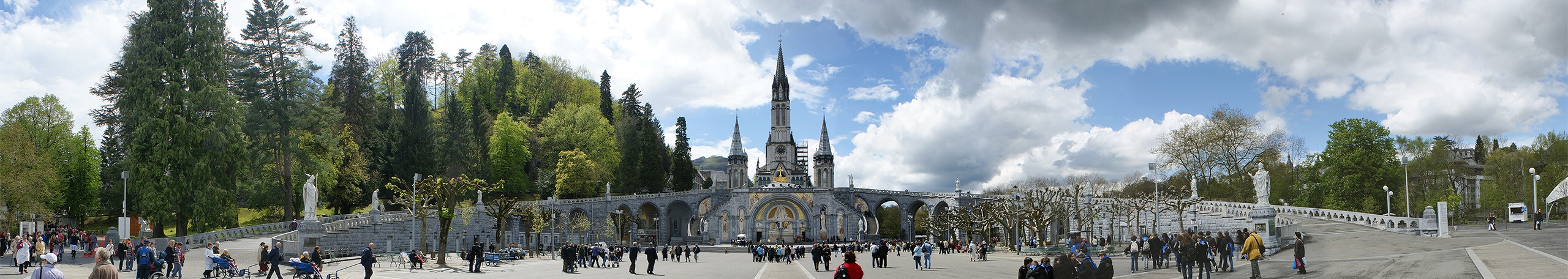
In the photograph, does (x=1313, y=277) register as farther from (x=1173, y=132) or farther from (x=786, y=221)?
(x=786, y=221)

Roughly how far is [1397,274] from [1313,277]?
1177mm

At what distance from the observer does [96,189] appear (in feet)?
143

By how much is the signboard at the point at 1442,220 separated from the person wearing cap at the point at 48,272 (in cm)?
2883

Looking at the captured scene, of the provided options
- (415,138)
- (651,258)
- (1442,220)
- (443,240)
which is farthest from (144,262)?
(415,138)

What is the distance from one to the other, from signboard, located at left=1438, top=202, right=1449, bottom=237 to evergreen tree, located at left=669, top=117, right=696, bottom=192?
183 ft

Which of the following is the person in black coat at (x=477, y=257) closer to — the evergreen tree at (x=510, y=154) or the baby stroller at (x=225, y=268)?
the baby stroller at (x=225, y=268)

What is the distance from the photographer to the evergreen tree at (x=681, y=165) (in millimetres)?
75562

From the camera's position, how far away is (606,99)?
249ft

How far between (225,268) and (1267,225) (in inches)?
958

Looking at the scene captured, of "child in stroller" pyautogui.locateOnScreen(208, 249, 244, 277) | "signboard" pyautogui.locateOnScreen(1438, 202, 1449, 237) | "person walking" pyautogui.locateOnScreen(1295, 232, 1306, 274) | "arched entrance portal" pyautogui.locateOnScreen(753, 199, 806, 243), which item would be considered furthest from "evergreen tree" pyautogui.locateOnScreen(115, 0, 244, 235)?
"arched entrance portal" pyautogui.locateOnScreen(753, 199, 806, 243)

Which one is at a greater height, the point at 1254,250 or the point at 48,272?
the point at 48,272

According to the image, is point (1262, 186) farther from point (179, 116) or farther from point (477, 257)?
point (179, 116)

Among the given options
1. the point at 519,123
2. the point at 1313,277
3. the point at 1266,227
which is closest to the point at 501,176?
the point at 519,123

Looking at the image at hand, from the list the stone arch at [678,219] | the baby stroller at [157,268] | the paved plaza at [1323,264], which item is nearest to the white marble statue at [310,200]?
the paved plaza at [1323,264]
